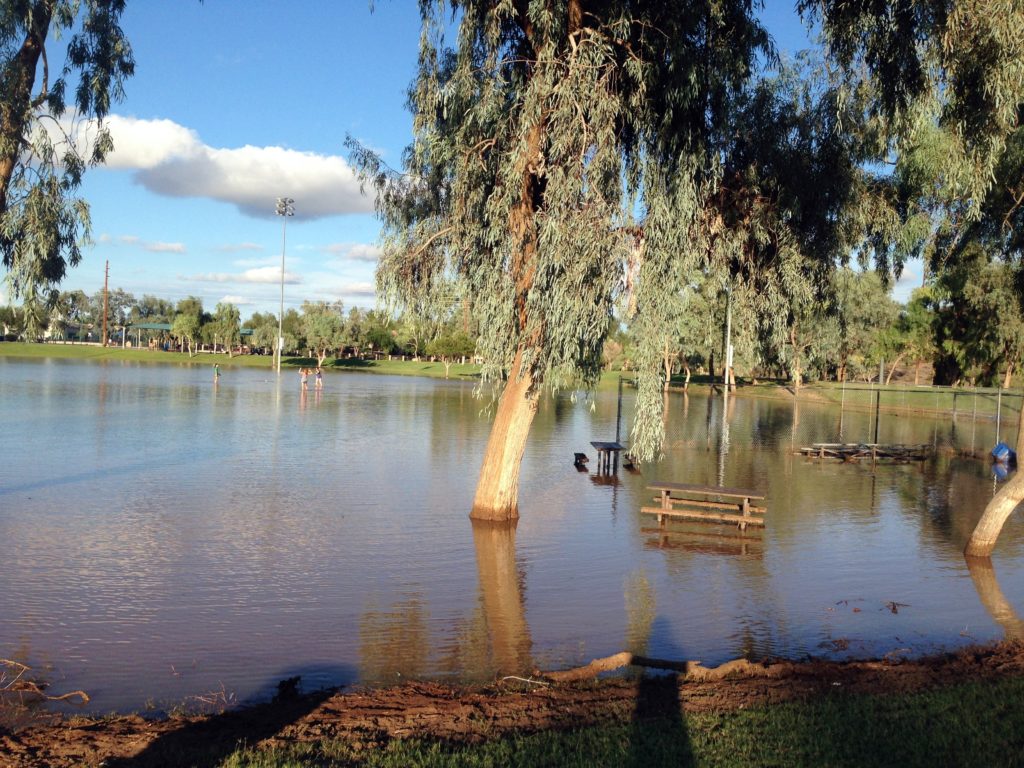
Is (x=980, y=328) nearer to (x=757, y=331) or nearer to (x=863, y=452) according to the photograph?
(x=863, y=452)

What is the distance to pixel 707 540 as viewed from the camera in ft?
49.4

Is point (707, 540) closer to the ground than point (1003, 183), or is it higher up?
closer to the ground

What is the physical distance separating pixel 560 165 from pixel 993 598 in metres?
8.18

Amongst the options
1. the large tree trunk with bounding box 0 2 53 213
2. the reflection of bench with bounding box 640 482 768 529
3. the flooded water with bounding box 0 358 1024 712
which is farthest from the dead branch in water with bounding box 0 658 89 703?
the reflection of bench with bounding box 640 482 768 529

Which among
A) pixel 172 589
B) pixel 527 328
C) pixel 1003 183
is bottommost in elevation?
pixel 172 589

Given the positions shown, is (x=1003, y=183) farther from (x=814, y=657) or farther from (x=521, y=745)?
(x=521, y=745)

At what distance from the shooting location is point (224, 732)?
6121 mm

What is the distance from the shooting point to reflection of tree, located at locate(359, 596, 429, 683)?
8203 millimetres

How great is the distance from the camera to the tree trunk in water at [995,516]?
1306cm

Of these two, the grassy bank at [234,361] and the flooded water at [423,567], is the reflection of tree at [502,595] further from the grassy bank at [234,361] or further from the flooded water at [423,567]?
the grassy bank at [234,361]

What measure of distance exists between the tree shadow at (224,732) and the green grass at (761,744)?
0.86ft

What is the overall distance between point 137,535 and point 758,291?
11.5 metres

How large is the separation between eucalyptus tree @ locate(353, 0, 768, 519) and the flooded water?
183 cm

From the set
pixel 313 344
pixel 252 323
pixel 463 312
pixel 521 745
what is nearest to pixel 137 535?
pixel 463 312
